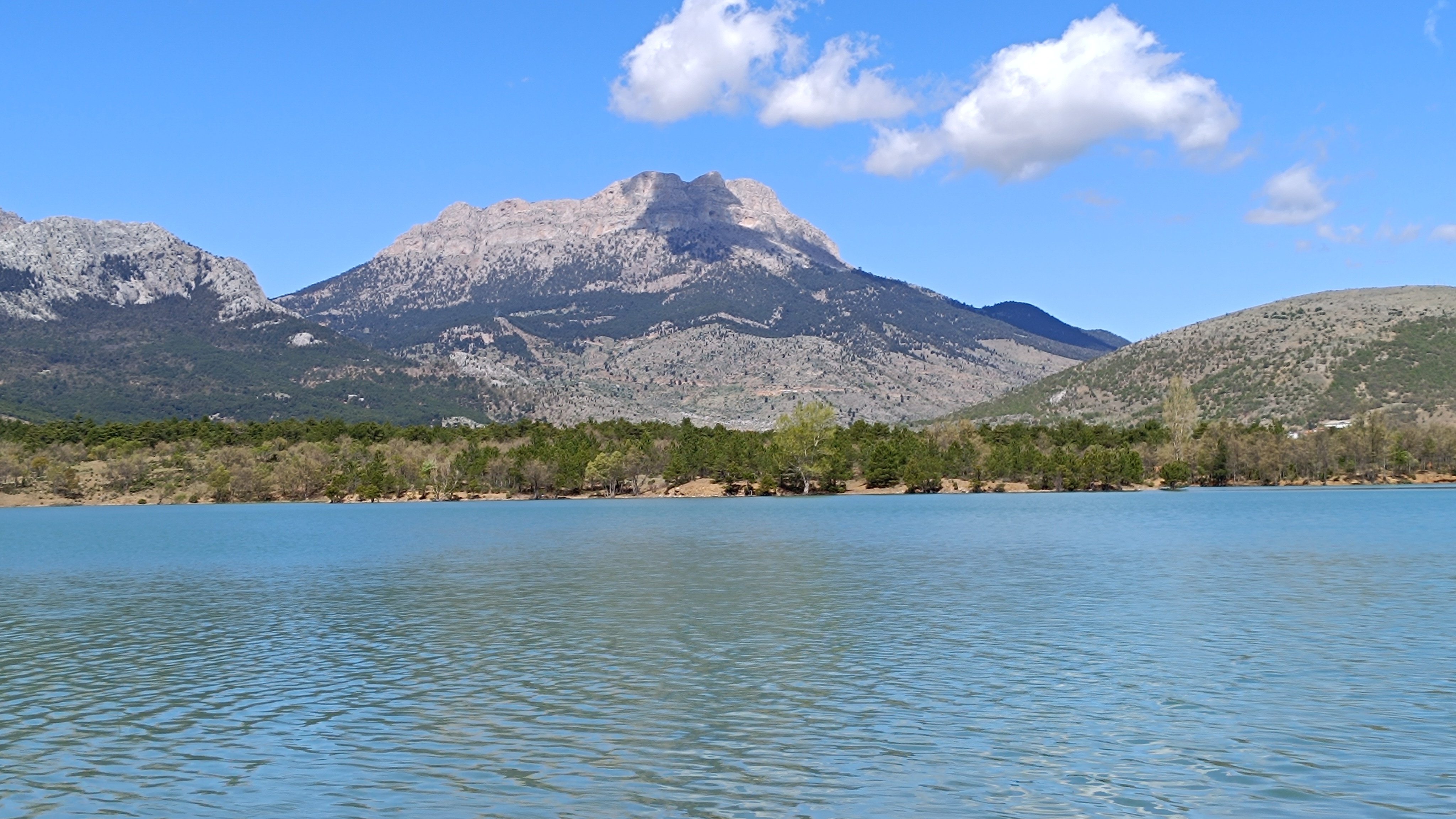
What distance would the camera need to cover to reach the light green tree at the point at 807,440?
17875 centimetres

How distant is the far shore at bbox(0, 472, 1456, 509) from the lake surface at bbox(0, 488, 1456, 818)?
117919 mm

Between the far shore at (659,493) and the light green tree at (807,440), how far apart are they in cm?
557

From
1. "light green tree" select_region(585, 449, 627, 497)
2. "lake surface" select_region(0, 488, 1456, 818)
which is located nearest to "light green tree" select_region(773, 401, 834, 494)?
"light green tree" select_region(585, 449, 627, 497)

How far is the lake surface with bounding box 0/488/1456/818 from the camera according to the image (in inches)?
800

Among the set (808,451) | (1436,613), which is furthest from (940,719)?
(808,451)

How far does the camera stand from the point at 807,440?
590ft

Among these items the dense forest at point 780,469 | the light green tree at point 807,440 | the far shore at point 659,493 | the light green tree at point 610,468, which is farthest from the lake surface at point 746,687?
the light green tree at point 610,468

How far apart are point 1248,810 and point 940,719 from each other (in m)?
7.53

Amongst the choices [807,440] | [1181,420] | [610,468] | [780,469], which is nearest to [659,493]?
[610,468]

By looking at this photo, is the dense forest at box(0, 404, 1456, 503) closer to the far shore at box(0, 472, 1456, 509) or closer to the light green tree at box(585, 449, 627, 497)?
the light green tree at box(585, 449, 627, 497)

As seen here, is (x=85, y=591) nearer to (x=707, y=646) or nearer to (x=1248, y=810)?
(x=707, y=646)

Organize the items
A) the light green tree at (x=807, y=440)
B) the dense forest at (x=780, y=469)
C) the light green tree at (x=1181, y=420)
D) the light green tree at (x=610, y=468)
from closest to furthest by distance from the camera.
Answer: the light green tree at (x=807, y=440), the dense forest at (x=780, y=469), the light green tree at (x=610, y=468), the light green tree at (x=1181, y=420)

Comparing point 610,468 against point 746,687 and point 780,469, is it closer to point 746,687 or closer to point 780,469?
point 780,469

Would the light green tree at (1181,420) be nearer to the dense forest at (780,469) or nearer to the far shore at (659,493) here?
the dense forest at (780,469)
